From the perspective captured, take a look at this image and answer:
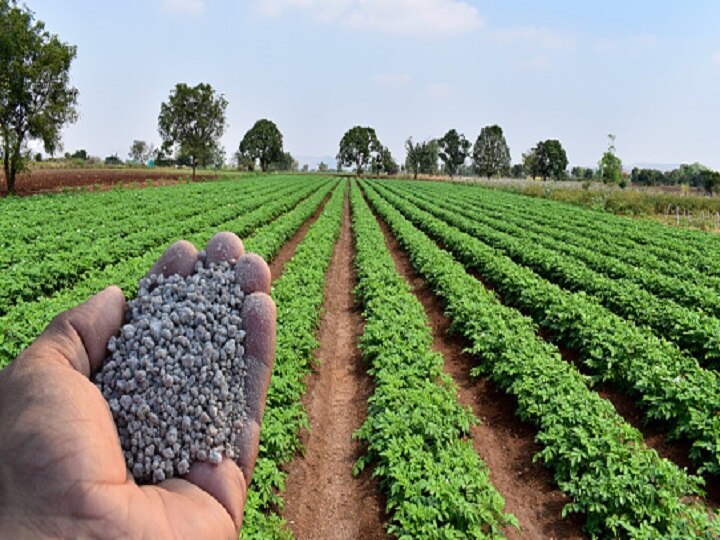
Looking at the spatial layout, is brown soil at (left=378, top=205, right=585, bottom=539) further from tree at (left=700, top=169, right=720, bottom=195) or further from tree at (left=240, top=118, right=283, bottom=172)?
tree at (left=240, top=118, right=283, bottom=172)

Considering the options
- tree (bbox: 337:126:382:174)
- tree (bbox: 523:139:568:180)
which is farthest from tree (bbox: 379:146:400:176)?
tree (bbox: 523:139:568:180)

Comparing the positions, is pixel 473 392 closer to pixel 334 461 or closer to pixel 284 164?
pixel 334 461

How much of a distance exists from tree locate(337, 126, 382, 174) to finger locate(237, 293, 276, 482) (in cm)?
12657

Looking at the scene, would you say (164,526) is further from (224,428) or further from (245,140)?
(245,140)

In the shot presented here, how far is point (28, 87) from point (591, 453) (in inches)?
1427

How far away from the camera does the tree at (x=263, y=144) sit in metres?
114

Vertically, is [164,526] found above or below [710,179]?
below

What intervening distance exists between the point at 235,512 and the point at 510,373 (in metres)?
5.05

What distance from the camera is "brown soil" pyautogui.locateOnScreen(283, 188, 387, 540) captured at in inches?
187

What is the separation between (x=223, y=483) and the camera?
2523 millimetres

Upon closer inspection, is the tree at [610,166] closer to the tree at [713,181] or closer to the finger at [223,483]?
the tree at [713,181]

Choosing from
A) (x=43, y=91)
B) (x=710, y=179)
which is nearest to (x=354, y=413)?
(x=43, y=91)

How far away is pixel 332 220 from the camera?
22.5 meters

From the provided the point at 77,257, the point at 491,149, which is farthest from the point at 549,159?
the point at 77,257
